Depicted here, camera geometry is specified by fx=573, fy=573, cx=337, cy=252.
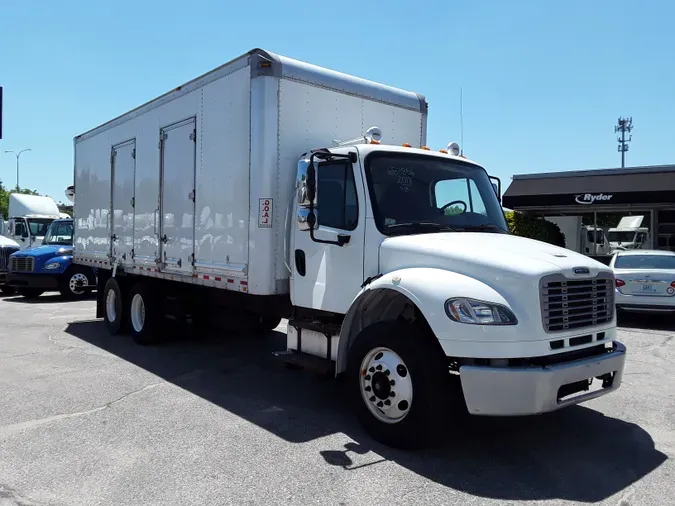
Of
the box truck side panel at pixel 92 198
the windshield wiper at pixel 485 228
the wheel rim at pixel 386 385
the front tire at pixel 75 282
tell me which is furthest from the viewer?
the front tire at pixel 75 282

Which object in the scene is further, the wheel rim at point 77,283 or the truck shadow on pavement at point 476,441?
the wheel rim at point 77,283

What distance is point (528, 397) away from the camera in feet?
13.4

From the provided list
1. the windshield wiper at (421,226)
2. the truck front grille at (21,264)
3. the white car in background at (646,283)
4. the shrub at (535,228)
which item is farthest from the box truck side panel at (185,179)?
the shrub at (535,228)

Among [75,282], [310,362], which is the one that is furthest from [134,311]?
[75,282]

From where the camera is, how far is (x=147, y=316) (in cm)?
893

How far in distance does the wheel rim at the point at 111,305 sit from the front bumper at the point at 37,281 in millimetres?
6210

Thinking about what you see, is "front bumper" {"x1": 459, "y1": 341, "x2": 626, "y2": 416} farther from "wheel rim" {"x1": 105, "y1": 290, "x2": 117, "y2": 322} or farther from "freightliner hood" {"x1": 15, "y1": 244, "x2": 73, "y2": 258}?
"freightliner hood" {"x1": 15, "y1": 244, "x2": 73, "y2": 258}

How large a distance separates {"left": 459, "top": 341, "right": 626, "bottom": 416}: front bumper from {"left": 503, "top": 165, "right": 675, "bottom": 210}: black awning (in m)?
15.9

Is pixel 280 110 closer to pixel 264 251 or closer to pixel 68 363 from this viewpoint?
pixel 264 251

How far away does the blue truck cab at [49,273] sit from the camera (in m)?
15.5

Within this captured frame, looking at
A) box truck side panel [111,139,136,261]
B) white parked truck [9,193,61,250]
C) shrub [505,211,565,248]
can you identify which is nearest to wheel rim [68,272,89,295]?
white parked truck [9,193,61,250]

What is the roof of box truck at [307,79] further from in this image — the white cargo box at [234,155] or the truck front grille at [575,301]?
the truck front grille at [575,301]

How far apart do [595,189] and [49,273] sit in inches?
667

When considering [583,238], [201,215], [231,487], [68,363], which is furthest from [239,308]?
[583,238]
